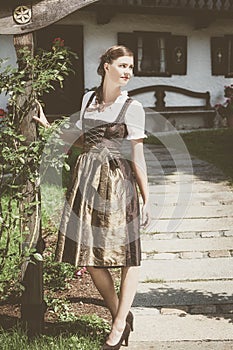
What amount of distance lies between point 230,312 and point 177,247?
5.20ft

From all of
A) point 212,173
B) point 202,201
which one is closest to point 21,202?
point 202,201

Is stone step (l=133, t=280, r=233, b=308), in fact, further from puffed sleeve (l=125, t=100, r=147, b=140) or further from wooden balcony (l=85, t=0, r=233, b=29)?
wooden balcony (l=85, t=0, r=233, b=29)

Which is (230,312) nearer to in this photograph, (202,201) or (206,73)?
(202,201)

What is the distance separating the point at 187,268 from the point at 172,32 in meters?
11.2

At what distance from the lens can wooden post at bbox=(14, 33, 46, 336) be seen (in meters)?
3.33

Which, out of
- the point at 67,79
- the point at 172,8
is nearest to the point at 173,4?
the point at 172,8

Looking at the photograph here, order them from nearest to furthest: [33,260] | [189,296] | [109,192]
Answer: [109,192], [33,260], [189,296]

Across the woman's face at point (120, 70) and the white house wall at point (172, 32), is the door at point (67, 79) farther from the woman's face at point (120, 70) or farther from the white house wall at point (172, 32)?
the woman's face at point (120, 70)

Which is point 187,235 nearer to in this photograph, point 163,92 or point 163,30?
point 163,92

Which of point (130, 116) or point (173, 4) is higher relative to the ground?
point (173, 4)

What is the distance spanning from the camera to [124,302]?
10.6 ft

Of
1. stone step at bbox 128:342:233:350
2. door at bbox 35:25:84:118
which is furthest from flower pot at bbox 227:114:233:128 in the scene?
stone step at bbox 128:342:233:350

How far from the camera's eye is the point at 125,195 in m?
3.18

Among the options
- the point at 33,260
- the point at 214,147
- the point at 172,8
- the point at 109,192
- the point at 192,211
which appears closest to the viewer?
the point at 109,192
